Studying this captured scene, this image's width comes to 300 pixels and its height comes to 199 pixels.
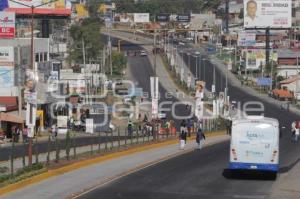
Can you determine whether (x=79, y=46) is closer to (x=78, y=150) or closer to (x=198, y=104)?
(x=198, y=104)

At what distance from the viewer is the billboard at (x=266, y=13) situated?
16300 cm

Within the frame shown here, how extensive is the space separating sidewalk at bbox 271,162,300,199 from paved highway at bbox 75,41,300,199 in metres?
0.31

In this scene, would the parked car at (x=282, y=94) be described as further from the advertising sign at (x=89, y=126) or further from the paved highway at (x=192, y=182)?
the paved highway at (x=192, y=182)

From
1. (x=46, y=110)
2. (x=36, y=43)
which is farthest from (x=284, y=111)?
(x=46, y=110)

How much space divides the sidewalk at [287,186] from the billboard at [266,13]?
424 feet

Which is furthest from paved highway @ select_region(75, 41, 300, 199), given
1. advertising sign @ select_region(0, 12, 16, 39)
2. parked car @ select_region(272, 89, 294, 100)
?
parked car @ select_region(272, 89, 294, 100)

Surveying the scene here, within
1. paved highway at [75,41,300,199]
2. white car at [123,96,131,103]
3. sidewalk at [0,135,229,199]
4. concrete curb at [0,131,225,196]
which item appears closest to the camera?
sidewalk at [0,135,229,199]

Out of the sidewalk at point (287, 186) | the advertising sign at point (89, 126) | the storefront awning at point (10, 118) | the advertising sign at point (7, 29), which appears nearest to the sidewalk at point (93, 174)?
the sidewalk at point (287, 186)

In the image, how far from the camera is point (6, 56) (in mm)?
76188

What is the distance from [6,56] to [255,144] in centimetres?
4815

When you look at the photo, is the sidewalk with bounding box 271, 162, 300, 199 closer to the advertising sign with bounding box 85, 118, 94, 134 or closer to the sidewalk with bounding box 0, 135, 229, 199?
the sidewalk with bounding box 0, 135, 229, 199

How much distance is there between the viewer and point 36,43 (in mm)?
93125

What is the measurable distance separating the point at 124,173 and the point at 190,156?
1053 centimetres

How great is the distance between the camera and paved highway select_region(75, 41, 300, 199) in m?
26.5
